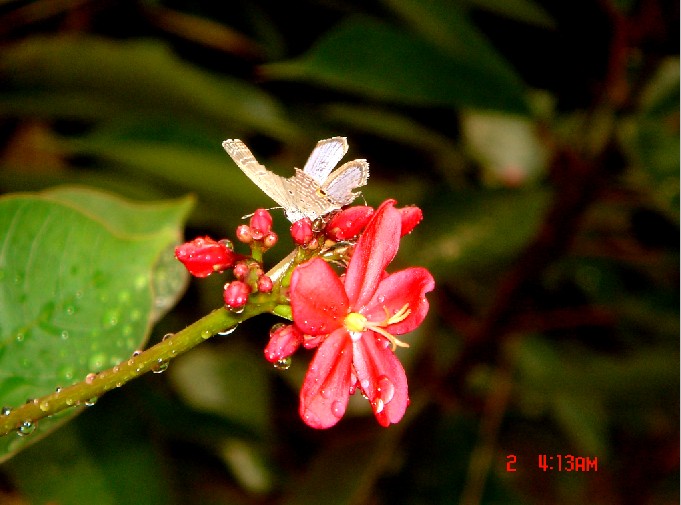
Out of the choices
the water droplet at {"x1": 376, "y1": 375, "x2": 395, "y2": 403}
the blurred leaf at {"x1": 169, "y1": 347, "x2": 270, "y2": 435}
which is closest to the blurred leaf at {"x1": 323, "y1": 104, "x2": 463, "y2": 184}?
the blurred leaf at {"x1": 169, "y1": 347, "x2": 270, "y2": 435}

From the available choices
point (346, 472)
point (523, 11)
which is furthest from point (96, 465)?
point (523, 11)

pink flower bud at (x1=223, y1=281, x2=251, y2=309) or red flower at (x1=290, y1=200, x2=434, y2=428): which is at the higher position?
pink flower bud at (x1=223, y1=281, x2=251, y2=309)

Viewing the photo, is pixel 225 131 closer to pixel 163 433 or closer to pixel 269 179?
pixel 163 433

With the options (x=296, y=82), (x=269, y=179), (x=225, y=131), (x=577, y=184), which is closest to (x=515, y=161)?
(x=577, y=184)
